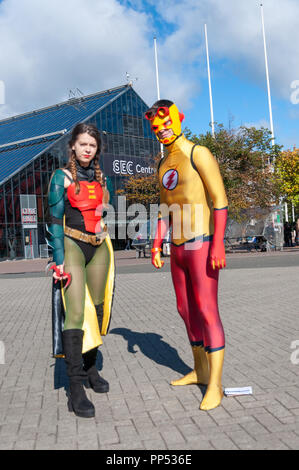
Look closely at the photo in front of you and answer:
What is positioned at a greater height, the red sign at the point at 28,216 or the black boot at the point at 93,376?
the red sign at the point at 28,216

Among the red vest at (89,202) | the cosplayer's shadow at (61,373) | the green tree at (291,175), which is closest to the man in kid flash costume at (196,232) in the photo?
the red vest at (89,202)

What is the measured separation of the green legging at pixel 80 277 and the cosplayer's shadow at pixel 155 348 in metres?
1.28

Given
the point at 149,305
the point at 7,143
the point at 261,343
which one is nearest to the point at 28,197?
the point at 7,143

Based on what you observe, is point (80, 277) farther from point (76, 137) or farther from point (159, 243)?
point (76, 137)

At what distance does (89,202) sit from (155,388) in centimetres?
159

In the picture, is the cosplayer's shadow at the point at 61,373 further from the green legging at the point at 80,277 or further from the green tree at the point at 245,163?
the green tree at the point at 245,163

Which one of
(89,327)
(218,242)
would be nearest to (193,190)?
(218,242)

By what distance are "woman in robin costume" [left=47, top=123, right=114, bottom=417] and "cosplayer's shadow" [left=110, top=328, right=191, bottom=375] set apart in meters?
1.06

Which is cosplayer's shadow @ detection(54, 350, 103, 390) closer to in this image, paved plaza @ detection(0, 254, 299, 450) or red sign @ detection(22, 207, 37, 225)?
paved plaza @ detection(0, 254, 299, 450)

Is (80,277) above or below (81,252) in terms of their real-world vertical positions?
below

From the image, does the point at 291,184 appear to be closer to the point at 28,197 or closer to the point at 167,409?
the point at 28,197

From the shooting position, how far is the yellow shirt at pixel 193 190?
12.0 ft

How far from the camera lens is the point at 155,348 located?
5.58m

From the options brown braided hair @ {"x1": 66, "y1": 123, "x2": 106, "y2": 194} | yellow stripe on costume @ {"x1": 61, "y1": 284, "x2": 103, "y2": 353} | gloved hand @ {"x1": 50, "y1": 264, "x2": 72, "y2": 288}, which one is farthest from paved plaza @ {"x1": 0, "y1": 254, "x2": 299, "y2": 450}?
brown braided hair @ {"x1": 66, "y1": 123, "x2": 106, "y2": 194}
